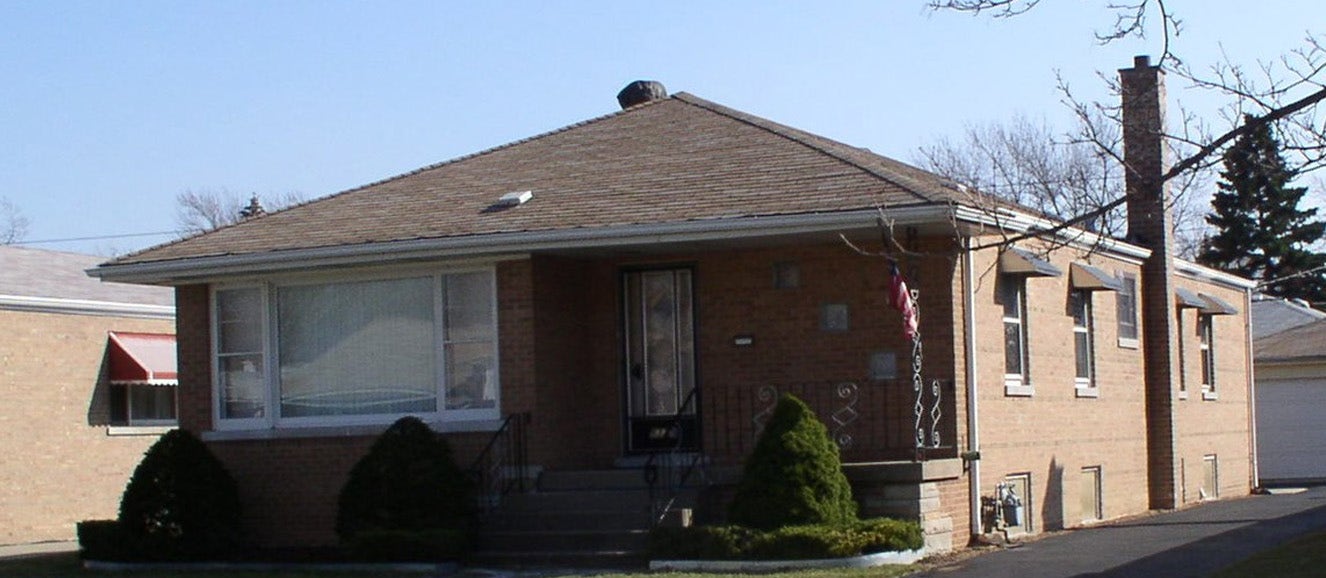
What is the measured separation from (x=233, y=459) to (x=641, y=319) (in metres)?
4.83

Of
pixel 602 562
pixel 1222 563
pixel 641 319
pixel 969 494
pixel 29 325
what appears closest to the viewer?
pixel 1222 563

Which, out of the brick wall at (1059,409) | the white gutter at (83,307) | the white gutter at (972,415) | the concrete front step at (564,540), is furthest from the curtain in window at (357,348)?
the white gutter at (83,307)

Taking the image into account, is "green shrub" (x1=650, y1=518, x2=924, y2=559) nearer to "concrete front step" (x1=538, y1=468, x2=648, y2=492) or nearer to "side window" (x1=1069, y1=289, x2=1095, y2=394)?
"concrete front step" (x1=538, y1=468, x2=648, y2=492)

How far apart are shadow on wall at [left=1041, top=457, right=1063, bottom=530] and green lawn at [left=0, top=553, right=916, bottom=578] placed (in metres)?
4.92

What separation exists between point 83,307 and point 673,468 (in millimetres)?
10950

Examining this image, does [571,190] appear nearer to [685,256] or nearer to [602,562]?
[685,256]

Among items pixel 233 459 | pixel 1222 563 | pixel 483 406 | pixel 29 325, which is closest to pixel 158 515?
pixel 233 459

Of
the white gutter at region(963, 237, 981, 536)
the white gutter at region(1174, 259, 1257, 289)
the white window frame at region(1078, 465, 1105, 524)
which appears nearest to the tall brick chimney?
the white gutter at region(1174, 259, 1257, 289)

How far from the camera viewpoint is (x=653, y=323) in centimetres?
1950

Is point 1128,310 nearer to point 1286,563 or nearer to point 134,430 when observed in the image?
point 1286,563

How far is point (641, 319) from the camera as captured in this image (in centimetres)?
1952

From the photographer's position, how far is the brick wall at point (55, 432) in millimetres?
24688

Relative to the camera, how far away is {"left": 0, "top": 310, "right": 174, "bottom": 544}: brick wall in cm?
2469

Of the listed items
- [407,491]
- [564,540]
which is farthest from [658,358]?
[407,491]
